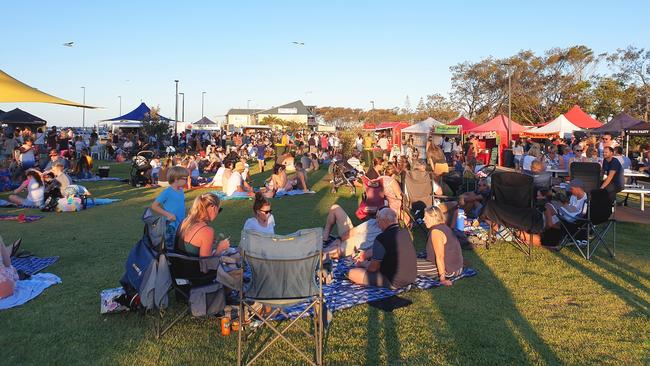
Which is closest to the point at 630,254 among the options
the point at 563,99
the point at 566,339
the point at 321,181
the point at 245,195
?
the point at 566,339

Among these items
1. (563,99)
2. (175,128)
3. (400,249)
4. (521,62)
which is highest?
(521,62)

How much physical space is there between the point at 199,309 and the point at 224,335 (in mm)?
308

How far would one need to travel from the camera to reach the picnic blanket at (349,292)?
4.96 metres

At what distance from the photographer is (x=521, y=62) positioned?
148 ft

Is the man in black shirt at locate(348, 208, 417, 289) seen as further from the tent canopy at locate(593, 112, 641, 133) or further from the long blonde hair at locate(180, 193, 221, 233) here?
the tent canopy at locate(593, 112, 641, 133)

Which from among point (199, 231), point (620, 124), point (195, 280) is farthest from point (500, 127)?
point (195, 280)

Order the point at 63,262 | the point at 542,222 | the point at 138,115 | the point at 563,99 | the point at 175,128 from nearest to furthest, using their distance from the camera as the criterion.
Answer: the point at 63,262 < the point at 542,222 < the point at 138,115 < the point at 175,128 < the point at 563,99

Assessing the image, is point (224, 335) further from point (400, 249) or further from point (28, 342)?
point (400, 249)

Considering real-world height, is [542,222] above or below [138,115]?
below

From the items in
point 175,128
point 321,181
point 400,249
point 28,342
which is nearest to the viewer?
point 28,342

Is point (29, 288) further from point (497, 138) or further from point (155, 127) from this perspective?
point (155, 127)

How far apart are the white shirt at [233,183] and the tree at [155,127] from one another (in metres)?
18.6

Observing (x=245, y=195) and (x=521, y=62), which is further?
(x=521, y=62)

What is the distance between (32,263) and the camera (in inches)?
253
